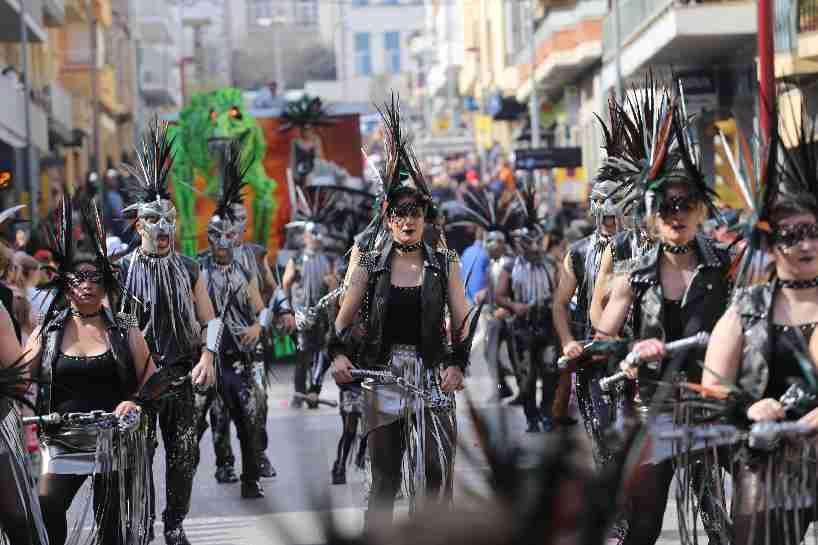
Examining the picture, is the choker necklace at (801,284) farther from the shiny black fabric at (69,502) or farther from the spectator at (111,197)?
the spectator at (111,197)

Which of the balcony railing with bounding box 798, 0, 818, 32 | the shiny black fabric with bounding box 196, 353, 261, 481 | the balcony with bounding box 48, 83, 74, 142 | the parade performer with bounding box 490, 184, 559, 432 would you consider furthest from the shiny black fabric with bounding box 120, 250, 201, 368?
the balcony with bounding box 48, 83, 74, 142

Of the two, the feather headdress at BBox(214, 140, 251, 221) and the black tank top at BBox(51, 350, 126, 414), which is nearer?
the black tank top at BBox(51, 350, 126, 414)

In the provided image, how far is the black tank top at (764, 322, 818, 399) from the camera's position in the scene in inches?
232

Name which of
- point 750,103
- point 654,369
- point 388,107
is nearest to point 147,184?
point 388,107

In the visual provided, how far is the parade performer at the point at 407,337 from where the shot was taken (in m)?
8.19

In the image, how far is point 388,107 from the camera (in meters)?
9.18

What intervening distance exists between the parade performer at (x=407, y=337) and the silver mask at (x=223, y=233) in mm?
3771

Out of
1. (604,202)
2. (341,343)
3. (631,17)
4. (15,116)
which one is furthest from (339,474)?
(15,116)

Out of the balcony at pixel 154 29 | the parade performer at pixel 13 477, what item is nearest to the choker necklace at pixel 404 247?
the parade performer at pixel 13 477

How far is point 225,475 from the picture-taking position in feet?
41.2

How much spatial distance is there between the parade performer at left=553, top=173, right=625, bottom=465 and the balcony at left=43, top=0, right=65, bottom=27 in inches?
1223

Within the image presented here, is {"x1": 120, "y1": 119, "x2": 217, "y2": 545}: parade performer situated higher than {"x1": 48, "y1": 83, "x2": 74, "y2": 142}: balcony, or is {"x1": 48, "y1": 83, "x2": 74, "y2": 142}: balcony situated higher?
{"x1": 48, "y1": 83, "x2": 74, "y2": 142}: balcony

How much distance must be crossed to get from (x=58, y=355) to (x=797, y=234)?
330cm

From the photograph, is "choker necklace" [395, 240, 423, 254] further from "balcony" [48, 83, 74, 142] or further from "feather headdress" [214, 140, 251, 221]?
"balcony" [48, 83, 74, 142]
